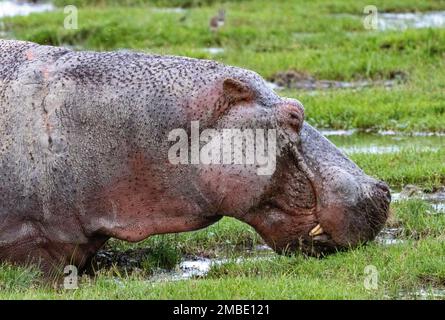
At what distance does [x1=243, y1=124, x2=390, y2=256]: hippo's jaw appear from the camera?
708 cm

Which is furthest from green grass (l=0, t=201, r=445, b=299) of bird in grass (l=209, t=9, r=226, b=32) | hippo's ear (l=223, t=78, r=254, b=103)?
bird in grass (l=209, t=9, r=226, b=32)

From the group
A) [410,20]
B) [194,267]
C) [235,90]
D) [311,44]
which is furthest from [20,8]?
[235,90]

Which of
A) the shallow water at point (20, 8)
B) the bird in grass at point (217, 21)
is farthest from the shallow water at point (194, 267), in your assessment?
the shallow water at point (20, 8)

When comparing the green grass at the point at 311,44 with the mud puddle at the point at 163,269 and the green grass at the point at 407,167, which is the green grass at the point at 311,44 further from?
Result: the mud puddle at the point at 163,269

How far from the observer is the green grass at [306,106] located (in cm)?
664

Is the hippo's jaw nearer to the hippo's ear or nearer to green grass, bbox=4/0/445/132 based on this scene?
the hippo's ear

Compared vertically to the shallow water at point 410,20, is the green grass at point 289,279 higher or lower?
higher

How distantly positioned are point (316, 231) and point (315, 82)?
8248 mm

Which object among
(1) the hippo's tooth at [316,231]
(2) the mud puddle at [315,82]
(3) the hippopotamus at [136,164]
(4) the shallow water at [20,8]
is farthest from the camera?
(4) the shallow water at [20,8]

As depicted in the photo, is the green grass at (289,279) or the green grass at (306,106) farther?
the green grass at (306,106)

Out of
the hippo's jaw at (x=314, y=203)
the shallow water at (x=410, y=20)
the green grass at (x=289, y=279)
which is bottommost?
the shallow water at (x=410, y=20)

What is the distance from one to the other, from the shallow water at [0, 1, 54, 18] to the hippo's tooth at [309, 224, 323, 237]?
1423 cm
